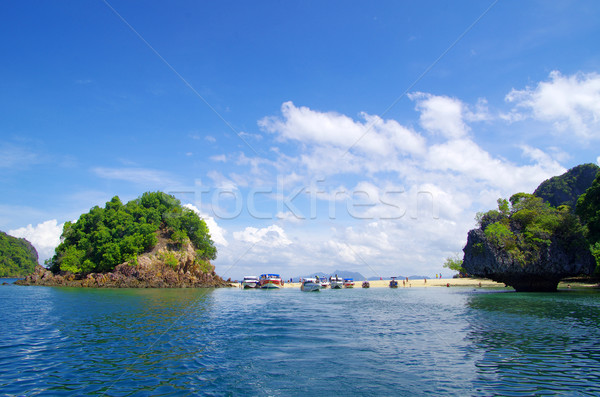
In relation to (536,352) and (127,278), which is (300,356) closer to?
(536,352)

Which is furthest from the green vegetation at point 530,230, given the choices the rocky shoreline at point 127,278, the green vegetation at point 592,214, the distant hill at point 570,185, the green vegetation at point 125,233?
the green vegetation at point 125,233

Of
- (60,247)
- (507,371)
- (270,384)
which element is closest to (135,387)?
(270,384)

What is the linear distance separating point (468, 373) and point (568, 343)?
9.80 m

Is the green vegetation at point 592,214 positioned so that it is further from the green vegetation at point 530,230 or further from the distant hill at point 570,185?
the distant hill at point 570,185

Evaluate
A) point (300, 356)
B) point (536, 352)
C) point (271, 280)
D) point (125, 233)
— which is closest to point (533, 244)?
point (536, 352)

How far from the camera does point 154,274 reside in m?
90.3

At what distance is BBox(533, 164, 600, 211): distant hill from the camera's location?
379 feet

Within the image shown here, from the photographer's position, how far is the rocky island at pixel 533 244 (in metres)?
55.6

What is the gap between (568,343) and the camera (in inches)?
774

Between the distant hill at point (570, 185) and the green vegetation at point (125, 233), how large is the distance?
120860 millimetres

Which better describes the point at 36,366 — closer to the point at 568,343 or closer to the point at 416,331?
the point at 416,331

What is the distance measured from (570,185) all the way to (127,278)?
487 ft

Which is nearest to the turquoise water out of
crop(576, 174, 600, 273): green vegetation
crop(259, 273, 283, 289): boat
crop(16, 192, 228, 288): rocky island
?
crop(576, 174, 600, 273): green vegetation

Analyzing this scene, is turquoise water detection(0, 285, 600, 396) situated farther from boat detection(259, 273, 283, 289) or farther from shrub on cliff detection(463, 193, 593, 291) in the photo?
boat detection(259, 273, 283, 289)
